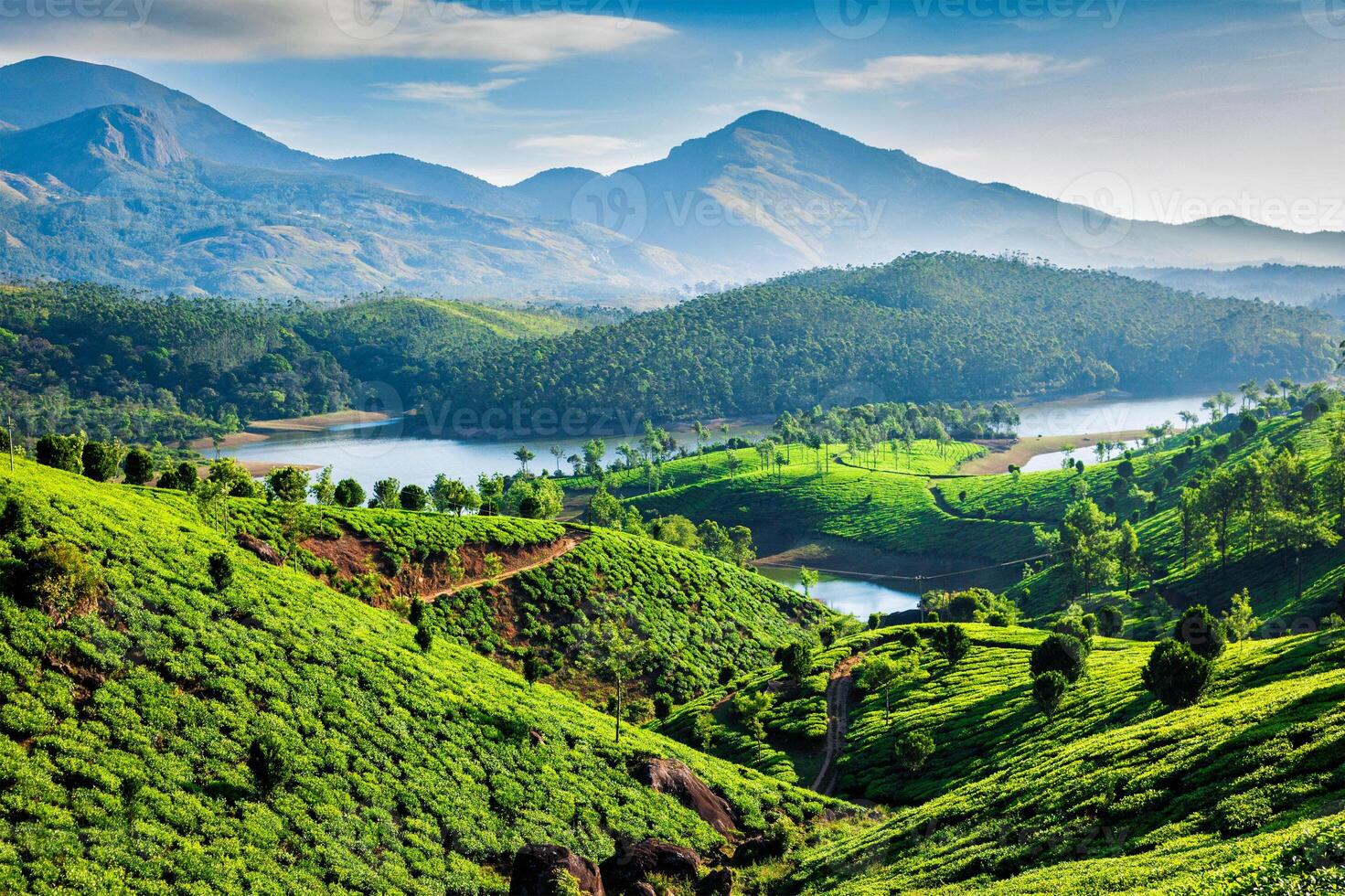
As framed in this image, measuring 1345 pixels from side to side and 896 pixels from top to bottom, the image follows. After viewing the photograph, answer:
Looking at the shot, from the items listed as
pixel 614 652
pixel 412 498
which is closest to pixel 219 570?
pixel 614 652

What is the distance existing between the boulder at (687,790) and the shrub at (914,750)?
42.2ft

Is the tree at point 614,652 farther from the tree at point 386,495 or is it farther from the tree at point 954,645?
the tree at point 386,495

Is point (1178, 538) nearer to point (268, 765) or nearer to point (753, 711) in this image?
point (753, 711)

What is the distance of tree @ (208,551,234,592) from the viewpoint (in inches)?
1725

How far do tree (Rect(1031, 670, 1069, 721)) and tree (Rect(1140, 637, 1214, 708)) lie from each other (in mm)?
6910

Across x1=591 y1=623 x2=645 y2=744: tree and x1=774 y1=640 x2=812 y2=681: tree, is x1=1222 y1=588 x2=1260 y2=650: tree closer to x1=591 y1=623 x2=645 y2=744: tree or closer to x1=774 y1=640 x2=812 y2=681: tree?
x1=774 y1=640 x2=812 y2=681: tree

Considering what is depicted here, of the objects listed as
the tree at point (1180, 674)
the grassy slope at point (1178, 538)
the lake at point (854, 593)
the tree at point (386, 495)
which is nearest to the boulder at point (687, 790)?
the tree at point (1180, 674)

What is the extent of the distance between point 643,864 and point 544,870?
18.2 ft

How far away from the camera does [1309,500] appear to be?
348 ft

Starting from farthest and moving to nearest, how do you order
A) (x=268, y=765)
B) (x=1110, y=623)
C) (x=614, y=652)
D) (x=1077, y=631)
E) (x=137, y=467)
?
(x=1110, y=623) → (x=614, y=652) → (x=1077, y=631) → (x=137, y=467) → (x=268, y=765)

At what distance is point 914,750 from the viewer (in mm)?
Answer: 55688

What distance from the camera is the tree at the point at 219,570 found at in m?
43.8

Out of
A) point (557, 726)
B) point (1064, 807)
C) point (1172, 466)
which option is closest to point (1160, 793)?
point (1064, 807)

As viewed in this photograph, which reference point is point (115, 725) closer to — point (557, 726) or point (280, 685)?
point (280, 685)
